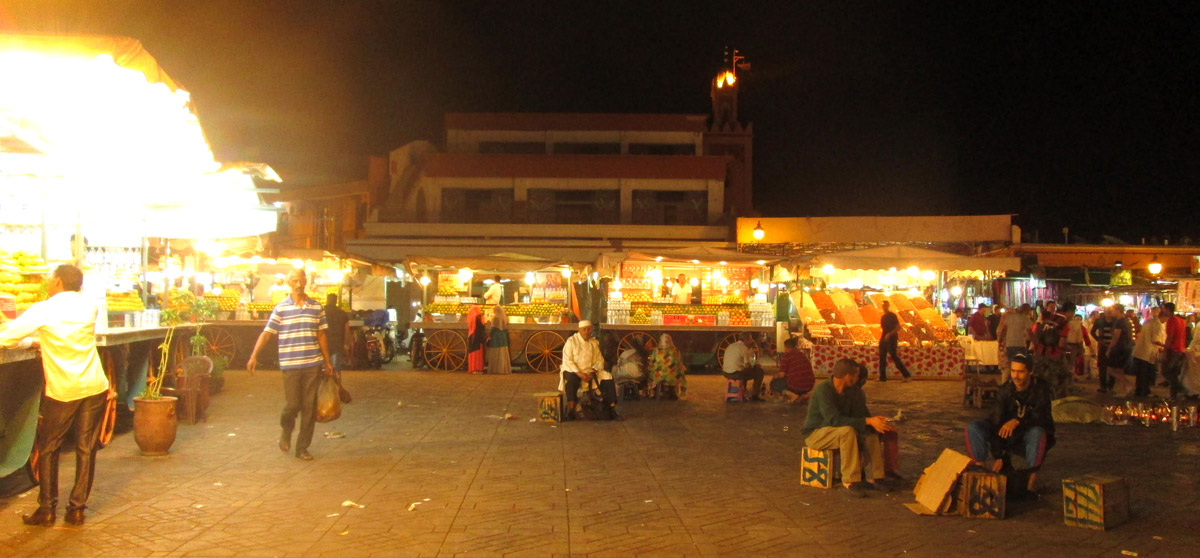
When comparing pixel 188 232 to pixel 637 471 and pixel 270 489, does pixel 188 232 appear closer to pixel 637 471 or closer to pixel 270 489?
pixel 270 489

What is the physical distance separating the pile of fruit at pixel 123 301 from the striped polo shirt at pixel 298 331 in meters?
2.96

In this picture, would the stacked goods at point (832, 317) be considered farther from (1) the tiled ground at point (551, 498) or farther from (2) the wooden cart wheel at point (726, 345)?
(1) the tiled ground at point (551, 498)

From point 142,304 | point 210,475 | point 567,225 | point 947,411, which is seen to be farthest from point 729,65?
point 210,475

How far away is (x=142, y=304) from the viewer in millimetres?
11141

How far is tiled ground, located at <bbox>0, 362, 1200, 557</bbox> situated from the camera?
5570 mm

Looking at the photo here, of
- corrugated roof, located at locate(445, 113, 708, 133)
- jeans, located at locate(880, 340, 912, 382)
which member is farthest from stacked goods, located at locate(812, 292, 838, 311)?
corrugated roof, located at locate(445, 113, 708, 133)

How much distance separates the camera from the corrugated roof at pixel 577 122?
3338cm

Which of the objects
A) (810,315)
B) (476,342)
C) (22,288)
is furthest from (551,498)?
(810,315)

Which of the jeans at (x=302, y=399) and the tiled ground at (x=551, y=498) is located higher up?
the jeans at (x=302, y=399)

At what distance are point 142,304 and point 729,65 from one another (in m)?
31.2

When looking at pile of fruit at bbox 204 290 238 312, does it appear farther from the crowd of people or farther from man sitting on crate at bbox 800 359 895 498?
the crowd of people

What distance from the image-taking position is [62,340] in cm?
585

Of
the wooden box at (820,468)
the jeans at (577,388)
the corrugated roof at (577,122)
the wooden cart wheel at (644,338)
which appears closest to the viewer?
the wooden box at (820,468)

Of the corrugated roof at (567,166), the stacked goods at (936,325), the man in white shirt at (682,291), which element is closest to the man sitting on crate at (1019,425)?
the stacked goods at (936,325)
